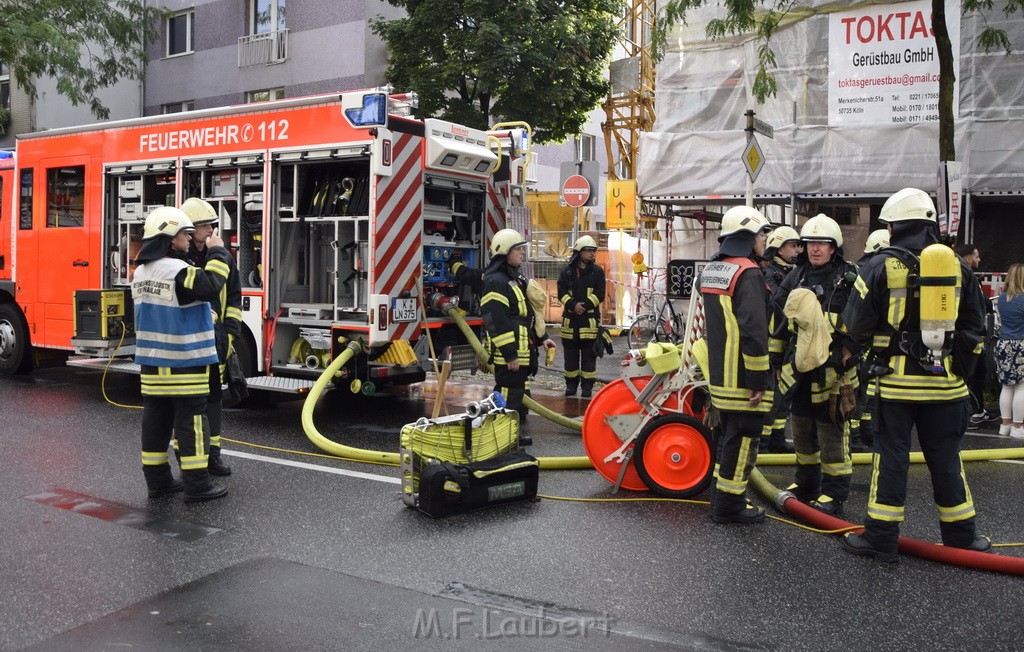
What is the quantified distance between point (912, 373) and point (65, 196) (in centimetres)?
962

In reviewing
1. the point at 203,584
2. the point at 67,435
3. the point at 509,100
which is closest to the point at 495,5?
the point at 509,100

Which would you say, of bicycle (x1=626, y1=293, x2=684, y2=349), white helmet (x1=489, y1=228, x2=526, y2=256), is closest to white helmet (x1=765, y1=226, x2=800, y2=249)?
white helmet (x1=489, y1=228, x2=526, y2=256)

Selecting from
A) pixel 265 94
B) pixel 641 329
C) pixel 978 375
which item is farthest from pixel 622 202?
pixel 265 94

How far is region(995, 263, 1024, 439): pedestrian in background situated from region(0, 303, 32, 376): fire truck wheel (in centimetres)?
1048

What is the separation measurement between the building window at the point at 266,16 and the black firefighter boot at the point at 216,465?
19693mm

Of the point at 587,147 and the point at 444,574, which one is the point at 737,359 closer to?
the point at 444,574

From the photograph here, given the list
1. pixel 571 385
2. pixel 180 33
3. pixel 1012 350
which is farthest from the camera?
pixel 180 33

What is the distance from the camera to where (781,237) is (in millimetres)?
7531

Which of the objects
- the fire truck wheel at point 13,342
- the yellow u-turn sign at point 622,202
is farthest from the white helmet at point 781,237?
the fire truck wheel at point 13,342

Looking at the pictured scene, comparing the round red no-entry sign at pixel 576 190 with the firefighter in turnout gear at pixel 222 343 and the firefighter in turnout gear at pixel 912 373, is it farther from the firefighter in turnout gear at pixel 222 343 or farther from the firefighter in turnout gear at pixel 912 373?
the firefighter in turnout gear at pixel 912 373

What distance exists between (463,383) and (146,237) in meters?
6.18

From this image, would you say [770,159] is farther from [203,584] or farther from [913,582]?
[203,584]

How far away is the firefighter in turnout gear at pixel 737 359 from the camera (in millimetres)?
5496

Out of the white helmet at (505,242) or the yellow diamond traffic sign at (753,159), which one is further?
the yellow diamond traffic sign at (753,159)
